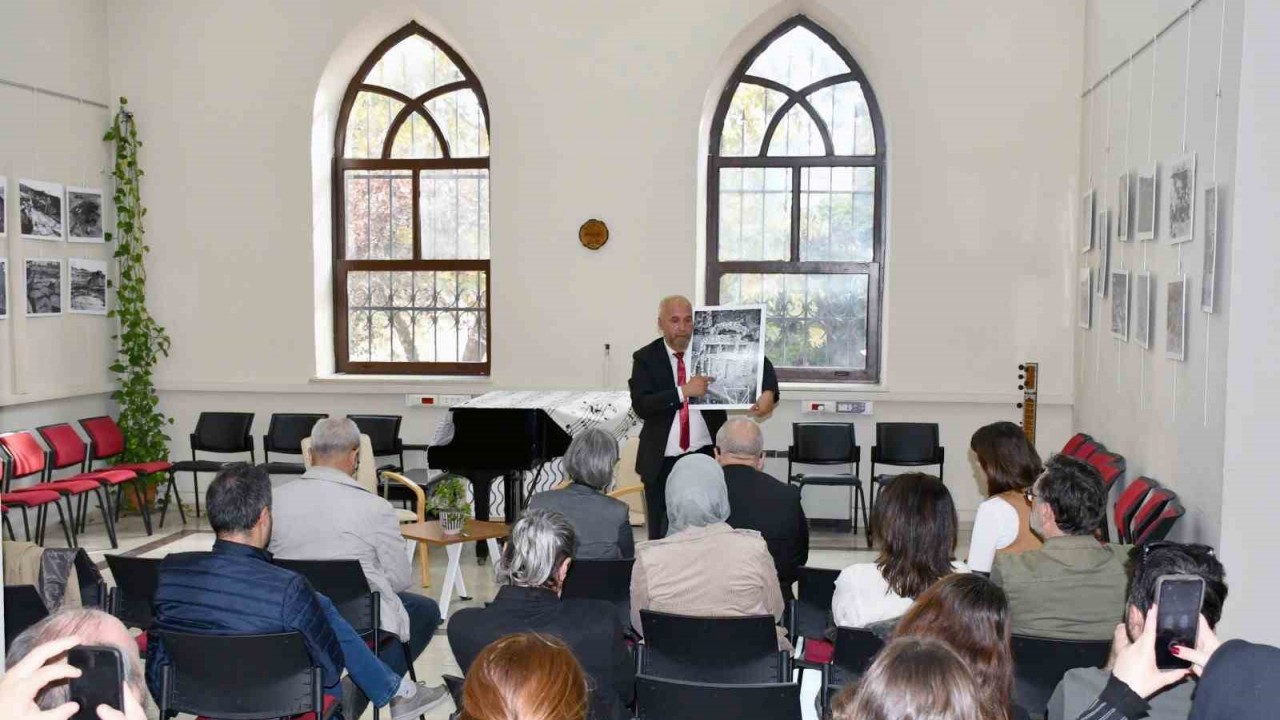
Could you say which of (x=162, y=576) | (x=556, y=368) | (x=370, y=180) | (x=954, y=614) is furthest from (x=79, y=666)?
(x=370, y=180)

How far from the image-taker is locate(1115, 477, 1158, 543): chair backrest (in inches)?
228

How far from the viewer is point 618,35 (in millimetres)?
9320

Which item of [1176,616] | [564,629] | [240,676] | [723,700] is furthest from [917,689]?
[240,676]

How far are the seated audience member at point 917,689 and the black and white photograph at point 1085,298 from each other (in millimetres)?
6905

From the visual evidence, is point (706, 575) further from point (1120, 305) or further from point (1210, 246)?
point (1120, 305)

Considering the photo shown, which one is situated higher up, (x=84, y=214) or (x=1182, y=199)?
(x=84, y=214)

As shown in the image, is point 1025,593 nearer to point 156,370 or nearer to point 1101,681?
point 1101,681

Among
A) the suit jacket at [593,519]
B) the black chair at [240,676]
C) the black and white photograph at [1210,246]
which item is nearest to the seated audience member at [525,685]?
the black chair at [240,676]

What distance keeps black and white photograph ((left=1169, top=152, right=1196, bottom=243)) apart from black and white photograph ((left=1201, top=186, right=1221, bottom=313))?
0.21 m

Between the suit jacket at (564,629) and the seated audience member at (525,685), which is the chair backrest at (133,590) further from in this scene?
the seated audience member at (525,685)

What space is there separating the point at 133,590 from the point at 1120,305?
17.9 feet

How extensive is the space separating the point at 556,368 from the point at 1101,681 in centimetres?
705

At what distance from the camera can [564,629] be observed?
3.36 meters

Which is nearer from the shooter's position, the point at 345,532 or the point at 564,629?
the point at 564,629
